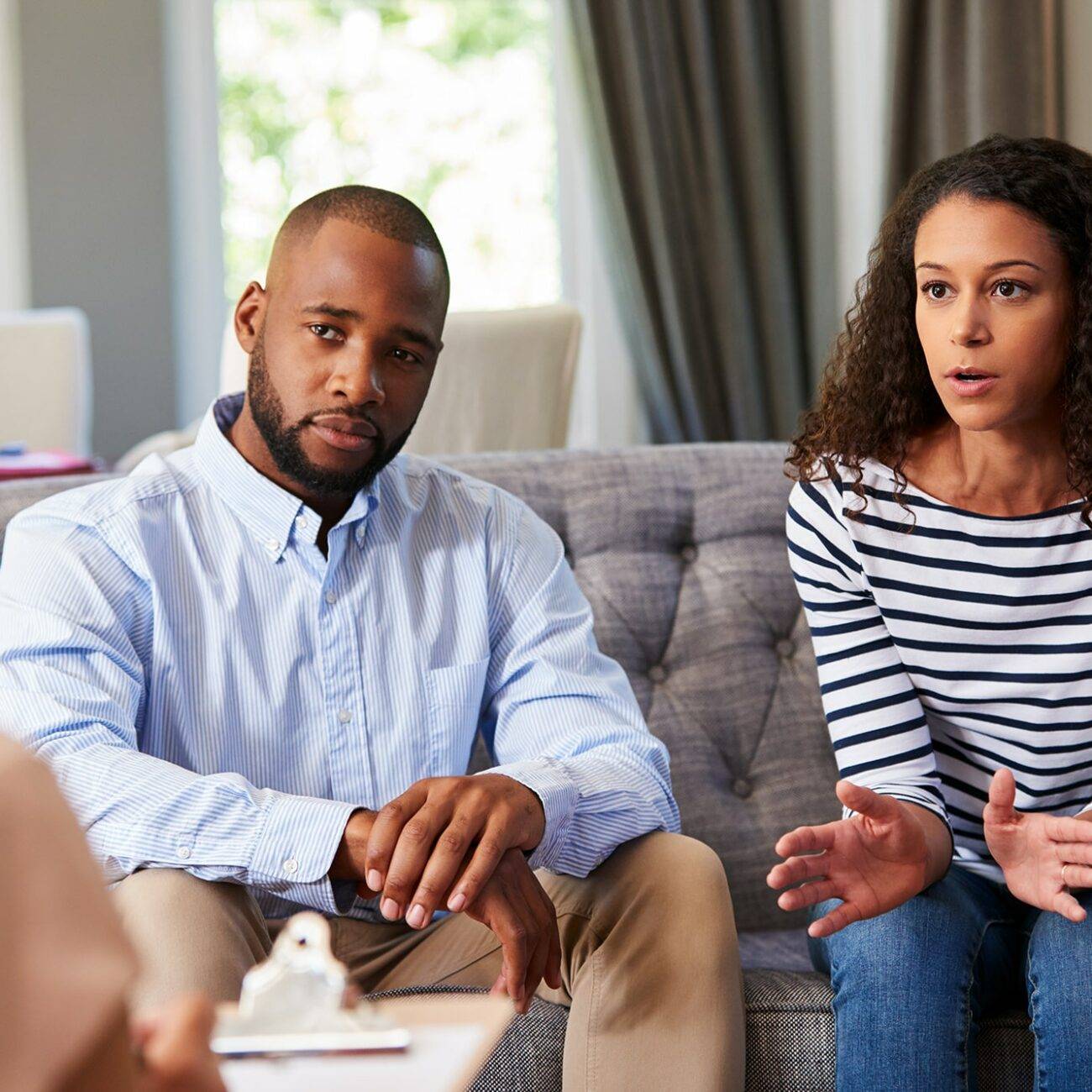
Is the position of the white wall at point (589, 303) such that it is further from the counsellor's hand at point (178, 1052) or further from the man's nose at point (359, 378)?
the counsellor's hand at point (178, 1052)

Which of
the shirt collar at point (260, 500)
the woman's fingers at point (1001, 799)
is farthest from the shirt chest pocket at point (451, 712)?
the woman's fingers at point (1001, 799)

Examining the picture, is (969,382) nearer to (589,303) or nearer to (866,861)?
(866,861)

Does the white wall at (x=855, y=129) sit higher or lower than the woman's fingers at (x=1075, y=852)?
higher

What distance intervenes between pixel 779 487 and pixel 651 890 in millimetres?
736

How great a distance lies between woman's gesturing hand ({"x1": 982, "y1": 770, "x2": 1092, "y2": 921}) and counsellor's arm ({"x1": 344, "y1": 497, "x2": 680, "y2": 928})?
0.31 metres

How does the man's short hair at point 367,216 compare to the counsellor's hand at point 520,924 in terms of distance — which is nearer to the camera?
the counsellor's hand at point 520,924

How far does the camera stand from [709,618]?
1.82 m

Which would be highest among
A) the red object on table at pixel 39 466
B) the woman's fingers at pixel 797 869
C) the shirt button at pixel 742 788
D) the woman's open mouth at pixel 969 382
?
the woman's open mouth at pixel 969 382

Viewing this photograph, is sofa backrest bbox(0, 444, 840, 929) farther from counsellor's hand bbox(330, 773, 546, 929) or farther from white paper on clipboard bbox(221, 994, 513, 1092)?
white paper on clipboard bbox(221, 994, 513, 1092)

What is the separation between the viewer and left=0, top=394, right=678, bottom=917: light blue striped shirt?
1308 millimetres

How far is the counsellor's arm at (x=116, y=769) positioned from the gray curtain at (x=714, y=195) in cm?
287

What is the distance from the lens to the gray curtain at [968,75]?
3.11 meters

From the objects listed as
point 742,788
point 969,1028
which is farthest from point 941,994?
point 742,788

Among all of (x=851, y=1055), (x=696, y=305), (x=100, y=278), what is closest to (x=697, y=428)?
(x=696, y=305)
